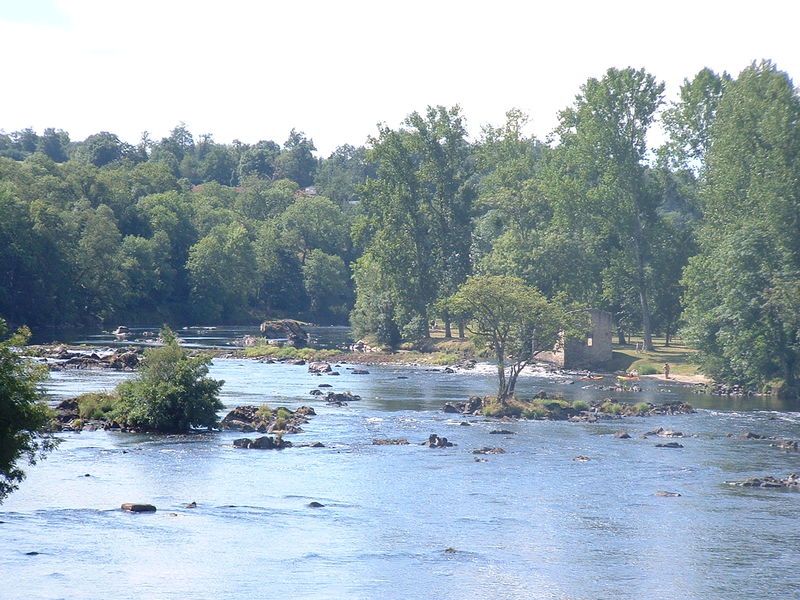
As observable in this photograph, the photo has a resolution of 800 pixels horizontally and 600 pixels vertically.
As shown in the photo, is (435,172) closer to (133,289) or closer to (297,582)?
→ (133,289)

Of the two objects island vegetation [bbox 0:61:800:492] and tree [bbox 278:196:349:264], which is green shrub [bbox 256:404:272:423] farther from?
tree [bbox 278:196:349:264]

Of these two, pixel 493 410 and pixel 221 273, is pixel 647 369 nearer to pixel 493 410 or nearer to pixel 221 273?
pixel 493 410

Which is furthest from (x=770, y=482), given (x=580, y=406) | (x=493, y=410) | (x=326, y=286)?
(x=326, y=286)

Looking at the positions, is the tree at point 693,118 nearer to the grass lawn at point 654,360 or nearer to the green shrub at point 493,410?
the grass lawn at point 654,360

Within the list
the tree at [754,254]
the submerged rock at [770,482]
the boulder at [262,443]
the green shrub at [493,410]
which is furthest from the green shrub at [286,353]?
the submerged rock at [770,482]

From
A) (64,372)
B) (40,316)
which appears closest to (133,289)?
(40,316)

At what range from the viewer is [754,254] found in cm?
7669

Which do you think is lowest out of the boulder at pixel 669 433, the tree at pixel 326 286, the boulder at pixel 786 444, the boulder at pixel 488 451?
the boulder at pixel 488 451

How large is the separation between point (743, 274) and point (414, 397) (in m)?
25.7

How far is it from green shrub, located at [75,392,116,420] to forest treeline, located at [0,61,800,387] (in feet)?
102

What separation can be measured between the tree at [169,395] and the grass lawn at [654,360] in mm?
44347

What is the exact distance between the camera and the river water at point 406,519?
99.2ft

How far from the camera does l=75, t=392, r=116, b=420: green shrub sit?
2184 inches

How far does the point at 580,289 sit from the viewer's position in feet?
333
